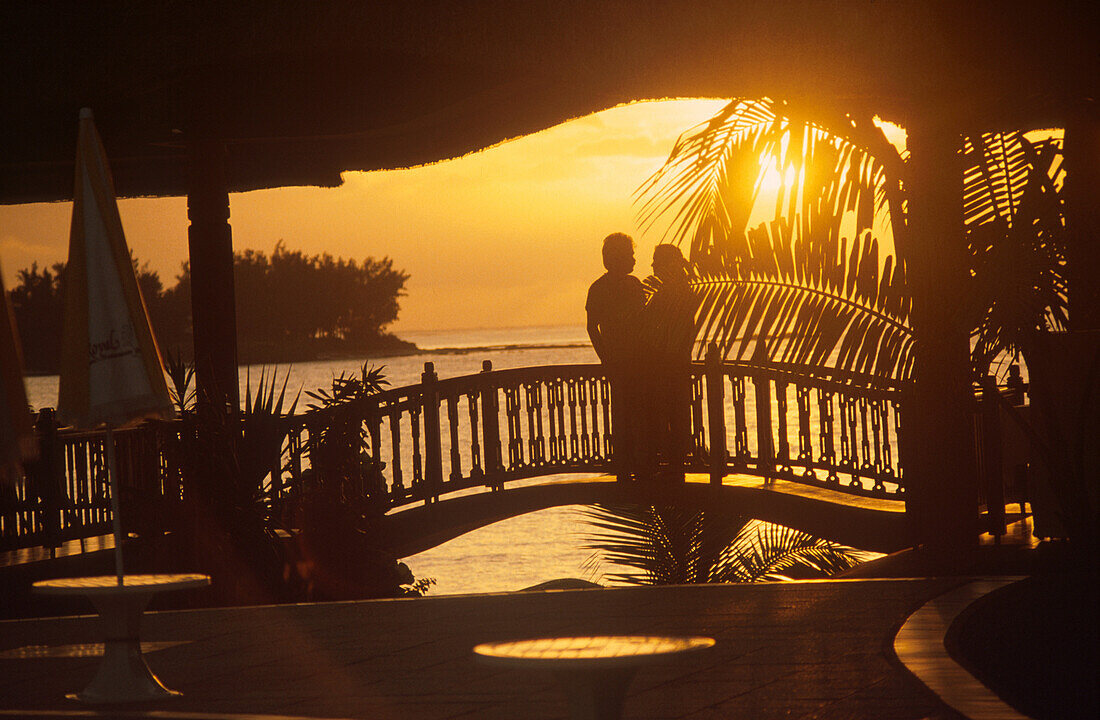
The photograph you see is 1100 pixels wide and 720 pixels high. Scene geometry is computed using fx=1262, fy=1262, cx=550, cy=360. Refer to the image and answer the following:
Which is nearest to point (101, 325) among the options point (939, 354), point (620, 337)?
point (939, 354)

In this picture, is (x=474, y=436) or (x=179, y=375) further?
(x=474, y=436)

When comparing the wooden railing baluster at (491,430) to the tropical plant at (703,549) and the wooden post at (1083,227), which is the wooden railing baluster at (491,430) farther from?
the wooden post at (1083,227)

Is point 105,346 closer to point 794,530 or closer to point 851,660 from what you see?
point 851,660

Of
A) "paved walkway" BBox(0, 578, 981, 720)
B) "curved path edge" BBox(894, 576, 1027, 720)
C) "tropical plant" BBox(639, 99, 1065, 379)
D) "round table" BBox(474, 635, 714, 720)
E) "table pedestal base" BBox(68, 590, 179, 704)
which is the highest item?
"tropical plant" BBox(639, 99, 1065, 379)

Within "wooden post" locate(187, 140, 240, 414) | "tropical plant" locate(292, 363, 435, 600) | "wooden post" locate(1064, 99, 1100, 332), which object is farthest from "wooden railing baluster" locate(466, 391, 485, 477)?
"wooden post" locate(1064, 99, 1100, 332)

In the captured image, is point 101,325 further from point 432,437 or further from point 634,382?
point 634,382

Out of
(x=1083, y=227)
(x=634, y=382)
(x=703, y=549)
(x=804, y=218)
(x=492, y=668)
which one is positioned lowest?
(x=703, y=549)

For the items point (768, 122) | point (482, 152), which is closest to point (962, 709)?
point (768, 122)

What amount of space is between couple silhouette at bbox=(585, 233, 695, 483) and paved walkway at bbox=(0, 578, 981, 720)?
11.8ft

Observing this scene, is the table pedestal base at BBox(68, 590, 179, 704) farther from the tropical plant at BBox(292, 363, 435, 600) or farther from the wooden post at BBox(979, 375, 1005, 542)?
the wooden post at BBox(979, 375, 1005, 542)

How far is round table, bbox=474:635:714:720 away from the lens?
3.27 metres

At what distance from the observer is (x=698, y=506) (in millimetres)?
11656

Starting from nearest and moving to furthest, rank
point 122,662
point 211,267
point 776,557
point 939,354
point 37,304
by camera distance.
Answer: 1. point 122,662
2. point 939,354
3. point 211,267
4. point 776,557
5. point 37,304

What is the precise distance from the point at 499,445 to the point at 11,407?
26.2 feet
